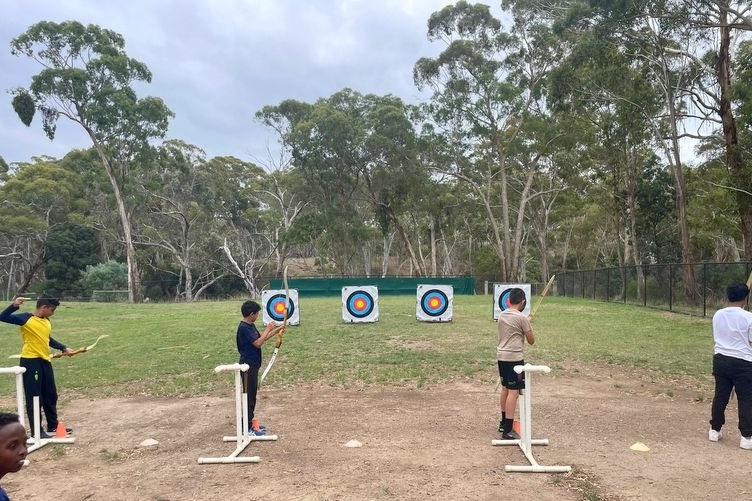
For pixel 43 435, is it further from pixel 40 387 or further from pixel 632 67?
pixel 632 67

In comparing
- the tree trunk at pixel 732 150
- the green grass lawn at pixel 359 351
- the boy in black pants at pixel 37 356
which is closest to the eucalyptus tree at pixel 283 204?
the green grass lawn at pixel 359 351

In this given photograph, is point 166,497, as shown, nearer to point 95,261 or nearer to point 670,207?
point 670,207

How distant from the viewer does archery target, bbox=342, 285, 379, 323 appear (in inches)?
690

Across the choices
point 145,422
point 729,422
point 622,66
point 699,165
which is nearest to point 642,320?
point 622,66

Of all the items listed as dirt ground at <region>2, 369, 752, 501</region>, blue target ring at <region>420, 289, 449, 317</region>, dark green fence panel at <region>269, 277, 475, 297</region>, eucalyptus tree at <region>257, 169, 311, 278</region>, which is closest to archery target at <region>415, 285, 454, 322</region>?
blue target ring at <region>420, 289, 449, 317</region>

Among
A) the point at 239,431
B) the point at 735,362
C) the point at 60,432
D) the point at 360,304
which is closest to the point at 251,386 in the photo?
the point at 239,431

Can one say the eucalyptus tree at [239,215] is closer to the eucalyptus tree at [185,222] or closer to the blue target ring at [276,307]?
the eucalyptus tree at [185,222]

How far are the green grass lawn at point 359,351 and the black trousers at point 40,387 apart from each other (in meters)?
2.18

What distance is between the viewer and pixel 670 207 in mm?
33062

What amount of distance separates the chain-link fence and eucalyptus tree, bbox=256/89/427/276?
1598cm

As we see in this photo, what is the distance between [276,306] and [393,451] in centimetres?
1147

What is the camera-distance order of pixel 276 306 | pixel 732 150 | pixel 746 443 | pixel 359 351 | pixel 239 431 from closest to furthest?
pixel 239 431 → pixel 746 443 → pixel 359 351 → pixel 276 306 → pixel 732 150

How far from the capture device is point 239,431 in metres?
5.58

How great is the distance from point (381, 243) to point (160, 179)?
28997 mm
